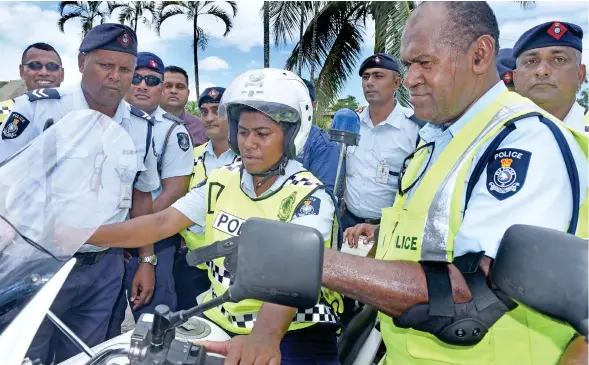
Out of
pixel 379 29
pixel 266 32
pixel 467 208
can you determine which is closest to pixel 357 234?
pixel 467 208

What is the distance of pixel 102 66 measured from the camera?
2.79 metres

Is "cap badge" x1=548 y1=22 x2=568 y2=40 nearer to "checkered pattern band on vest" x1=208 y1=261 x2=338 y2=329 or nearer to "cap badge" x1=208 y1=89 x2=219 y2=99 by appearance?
"checkered pattern band on vest" x1=208 y1=261 x2=338 y2=329

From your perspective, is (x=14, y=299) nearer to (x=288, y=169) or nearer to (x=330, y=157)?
(x=288, y=169)

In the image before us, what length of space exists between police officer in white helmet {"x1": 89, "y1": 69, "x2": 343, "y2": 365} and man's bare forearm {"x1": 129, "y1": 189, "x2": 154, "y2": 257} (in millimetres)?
685

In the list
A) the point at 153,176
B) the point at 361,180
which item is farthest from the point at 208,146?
the point at 361,180

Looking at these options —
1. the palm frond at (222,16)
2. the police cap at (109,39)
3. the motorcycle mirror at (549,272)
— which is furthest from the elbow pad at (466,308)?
the palm frond at (222,16)

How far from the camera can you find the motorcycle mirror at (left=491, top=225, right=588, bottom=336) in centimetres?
75

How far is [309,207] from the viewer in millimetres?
1778

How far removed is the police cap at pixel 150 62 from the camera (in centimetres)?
378

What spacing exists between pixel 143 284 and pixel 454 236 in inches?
85.7

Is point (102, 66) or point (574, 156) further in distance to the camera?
point (102, 66)

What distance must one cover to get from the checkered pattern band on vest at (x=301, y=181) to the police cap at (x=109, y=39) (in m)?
1.58

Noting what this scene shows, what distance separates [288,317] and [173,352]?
55 cm

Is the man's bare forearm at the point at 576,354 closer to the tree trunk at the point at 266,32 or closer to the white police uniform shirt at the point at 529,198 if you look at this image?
the white police uniform shirt at the point at 529,198
